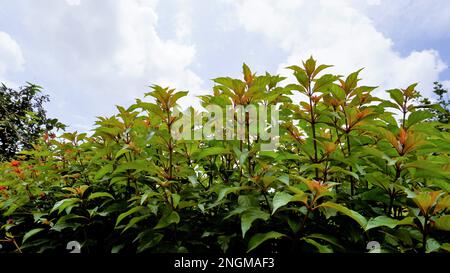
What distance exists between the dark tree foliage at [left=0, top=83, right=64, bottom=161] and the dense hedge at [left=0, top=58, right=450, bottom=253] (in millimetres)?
6425

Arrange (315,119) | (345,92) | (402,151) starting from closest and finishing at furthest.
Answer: (402,151)
(315,119)
(345,92)

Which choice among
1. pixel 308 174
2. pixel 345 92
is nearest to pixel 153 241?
pixel 308 174

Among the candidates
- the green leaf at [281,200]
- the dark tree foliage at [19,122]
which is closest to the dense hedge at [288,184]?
the green leaf at [281,200]

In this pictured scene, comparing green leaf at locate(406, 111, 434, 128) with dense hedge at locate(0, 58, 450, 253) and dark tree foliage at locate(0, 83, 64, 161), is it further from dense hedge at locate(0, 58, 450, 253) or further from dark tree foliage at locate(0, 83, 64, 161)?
dark tree foliage at locate(0, 83, 64, 161)

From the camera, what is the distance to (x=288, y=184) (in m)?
1.33

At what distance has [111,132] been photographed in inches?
71.2

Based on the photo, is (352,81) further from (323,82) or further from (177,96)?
(177,96)

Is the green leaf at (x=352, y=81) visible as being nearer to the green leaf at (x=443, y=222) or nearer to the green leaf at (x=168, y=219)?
the green leaf at (x=443, y=222)

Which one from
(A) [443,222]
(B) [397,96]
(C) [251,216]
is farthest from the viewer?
(B) [397,96]

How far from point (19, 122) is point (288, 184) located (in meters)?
9.56

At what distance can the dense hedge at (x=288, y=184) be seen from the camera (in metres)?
1.34

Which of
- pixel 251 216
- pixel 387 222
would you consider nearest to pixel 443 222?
pixel 387 222

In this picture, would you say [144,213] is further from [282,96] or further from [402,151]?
[402,151]
